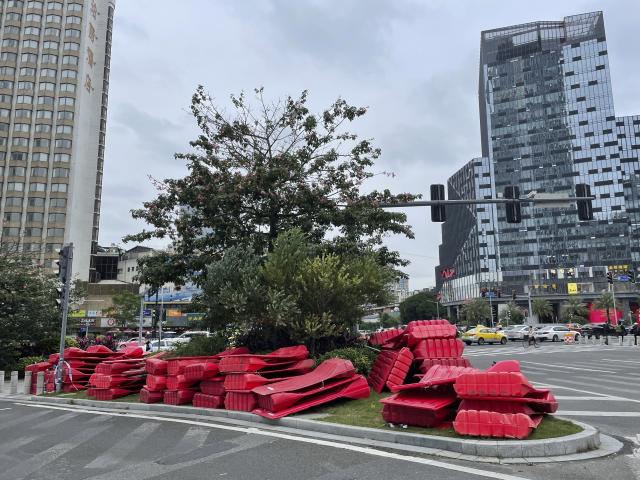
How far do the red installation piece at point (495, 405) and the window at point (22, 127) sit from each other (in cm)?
8622

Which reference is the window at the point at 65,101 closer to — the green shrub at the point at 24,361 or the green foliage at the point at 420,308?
the green shrub at the point at 24,361

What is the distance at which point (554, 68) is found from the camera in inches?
5468

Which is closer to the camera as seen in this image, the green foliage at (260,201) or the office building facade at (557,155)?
the green foliage at (260,201)

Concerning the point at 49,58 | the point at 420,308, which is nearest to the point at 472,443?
the point at 49,58

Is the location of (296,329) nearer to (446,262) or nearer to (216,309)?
(216,309)

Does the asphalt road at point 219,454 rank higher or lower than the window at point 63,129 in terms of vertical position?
lower

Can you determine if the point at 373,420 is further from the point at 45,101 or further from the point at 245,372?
the point at 45,101

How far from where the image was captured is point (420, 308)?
12544cm

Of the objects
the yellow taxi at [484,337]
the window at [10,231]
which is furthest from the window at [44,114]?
the yellow taxi at [484,337]

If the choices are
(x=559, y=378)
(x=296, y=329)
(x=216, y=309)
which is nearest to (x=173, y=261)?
(x=216, y=309)

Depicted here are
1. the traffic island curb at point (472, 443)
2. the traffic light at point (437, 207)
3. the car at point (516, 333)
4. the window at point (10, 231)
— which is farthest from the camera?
the window at point (10, 231)

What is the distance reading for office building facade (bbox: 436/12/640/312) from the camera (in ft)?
421

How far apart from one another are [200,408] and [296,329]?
3.14 m

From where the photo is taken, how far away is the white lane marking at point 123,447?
23.0ft
